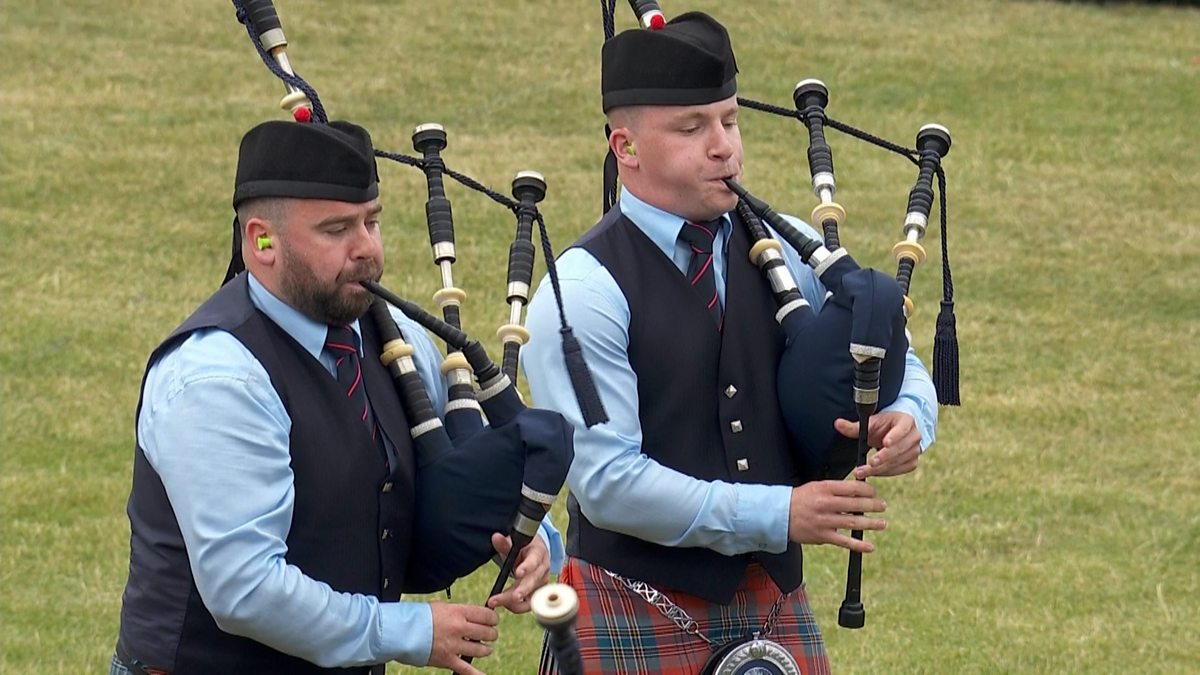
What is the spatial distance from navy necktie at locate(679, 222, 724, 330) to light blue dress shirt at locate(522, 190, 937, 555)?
0.16 meters

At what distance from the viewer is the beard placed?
312 cm

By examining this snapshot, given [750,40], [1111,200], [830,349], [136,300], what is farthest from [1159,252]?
[830,349]

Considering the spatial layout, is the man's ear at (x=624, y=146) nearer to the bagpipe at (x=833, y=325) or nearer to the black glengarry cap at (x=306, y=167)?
the bagpipe at (x=833, y=325)

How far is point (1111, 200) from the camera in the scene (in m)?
10.6

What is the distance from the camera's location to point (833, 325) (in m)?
3.49

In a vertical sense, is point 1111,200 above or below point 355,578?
below

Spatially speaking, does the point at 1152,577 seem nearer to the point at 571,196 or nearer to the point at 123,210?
the point at 571,196

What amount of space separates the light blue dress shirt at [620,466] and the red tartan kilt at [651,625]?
21 cm

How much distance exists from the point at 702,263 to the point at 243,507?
113cm

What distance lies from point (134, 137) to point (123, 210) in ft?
3.45

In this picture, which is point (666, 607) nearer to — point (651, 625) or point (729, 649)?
point (651, 625)

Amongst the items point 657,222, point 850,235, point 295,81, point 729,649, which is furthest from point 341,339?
point 850,235

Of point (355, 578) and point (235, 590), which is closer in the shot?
point (235, 590)

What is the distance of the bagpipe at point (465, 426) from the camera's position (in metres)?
3.16
